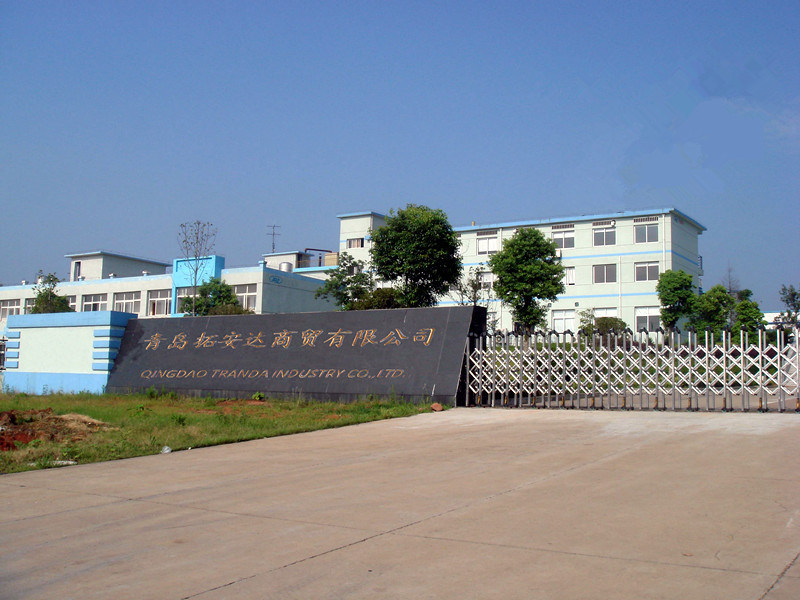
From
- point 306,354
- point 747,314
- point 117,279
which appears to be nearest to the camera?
point 306,354

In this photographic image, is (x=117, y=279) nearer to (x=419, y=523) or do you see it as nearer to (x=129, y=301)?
(x=129, y=301)

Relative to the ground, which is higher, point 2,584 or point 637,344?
point 637,344

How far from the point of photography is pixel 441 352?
15688 mm

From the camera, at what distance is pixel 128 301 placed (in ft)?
156

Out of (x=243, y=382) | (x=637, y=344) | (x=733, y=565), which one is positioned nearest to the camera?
(x=733, y=565)

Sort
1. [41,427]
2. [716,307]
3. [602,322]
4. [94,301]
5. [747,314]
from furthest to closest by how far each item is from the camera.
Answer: [94,301]
[602,322]
[716,307]
[747,314]
[41,427]

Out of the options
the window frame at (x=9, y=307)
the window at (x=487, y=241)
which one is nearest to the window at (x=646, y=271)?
the window at (x=487, y=241)

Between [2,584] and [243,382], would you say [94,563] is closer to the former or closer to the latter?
[2,584]

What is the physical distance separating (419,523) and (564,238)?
4127 centimetres

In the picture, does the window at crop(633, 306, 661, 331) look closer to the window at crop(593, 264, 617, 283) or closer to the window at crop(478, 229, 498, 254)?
the window at crop(593, 264, 617, 283)

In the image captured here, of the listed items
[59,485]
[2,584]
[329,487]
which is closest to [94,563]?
[2,584]

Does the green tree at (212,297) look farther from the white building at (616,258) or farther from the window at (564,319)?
the window at (564,319)

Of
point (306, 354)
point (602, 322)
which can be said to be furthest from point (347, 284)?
point (306, 354)

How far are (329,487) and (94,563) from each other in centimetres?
263
